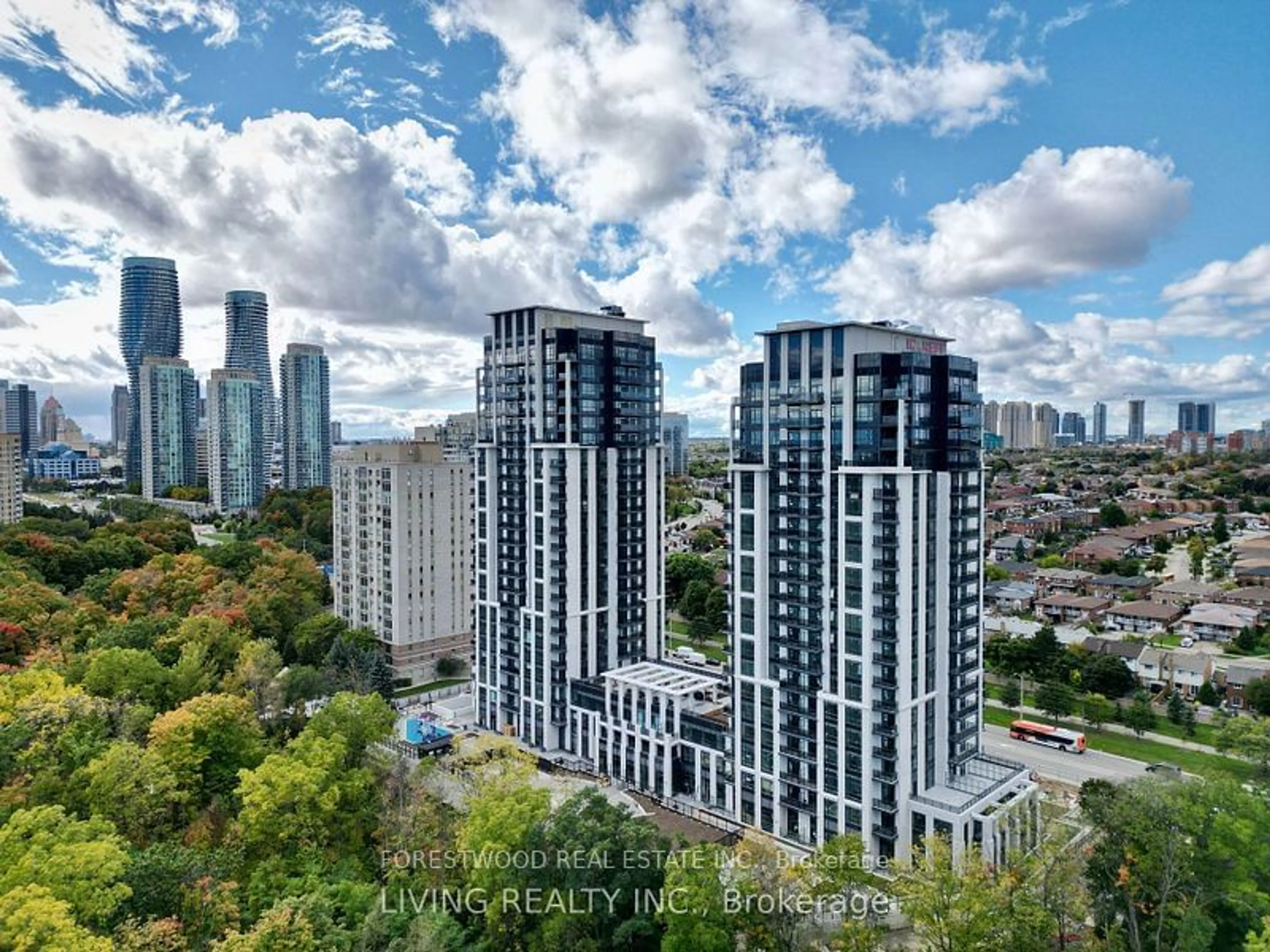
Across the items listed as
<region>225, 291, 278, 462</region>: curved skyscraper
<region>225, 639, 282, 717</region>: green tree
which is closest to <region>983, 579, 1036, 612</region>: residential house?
<region>225, 639, 282, 717</region>: green tree

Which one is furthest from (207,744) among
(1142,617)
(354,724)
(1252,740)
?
(1142,617)

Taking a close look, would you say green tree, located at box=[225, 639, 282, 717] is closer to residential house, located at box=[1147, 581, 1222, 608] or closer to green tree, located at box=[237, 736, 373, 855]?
green tree, located at box=[237, 736, 373, 855]

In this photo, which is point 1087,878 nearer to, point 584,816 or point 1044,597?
point 584,816

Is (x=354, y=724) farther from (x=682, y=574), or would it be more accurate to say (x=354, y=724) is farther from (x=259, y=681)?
(x=682, y=574)

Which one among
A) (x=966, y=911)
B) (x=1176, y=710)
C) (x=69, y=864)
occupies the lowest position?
(x=1176, y=710)

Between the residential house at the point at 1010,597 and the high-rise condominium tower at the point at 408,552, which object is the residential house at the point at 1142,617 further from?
the high-rise condominium tower at the point at 408,552
